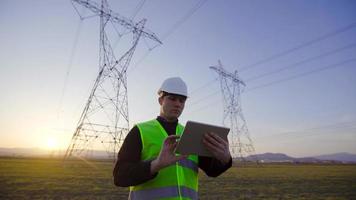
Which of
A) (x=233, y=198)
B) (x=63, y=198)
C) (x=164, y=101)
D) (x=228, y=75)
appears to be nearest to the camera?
(x=164, y=101)

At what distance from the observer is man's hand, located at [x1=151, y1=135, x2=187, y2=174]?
7.32 feet

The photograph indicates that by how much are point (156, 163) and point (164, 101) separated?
Result: 2.22ft

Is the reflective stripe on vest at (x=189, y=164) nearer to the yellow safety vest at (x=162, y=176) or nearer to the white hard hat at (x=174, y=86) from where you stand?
the yellow safety vest at (x=162, y=176)

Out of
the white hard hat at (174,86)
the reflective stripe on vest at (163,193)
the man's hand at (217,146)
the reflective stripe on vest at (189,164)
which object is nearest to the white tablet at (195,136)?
the man's hand at (217,146)

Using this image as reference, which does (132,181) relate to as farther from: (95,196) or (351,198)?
(351,198)

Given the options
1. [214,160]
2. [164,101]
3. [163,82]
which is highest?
[163,82]

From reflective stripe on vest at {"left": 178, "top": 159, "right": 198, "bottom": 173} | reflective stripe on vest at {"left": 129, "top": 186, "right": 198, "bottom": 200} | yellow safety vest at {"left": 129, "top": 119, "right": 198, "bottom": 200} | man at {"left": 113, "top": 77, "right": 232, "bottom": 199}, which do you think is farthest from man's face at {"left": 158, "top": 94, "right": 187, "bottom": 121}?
reflective stripe on vest at {"left": 129, "top": 186, "right": 198, "bottom": 200}

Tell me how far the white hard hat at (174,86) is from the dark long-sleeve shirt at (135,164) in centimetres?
26

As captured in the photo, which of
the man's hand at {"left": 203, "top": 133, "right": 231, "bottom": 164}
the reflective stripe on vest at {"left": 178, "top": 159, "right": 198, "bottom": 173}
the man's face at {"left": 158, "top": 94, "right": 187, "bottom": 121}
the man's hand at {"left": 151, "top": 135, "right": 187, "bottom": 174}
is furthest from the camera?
the man's face at {"left": 158, "top": 94, "right": 187, "bottom": 121}

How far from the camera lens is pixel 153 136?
258cm

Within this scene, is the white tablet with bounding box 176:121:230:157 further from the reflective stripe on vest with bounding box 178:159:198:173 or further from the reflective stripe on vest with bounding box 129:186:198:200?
the reflective stripe on vest with bounding box 129:186:198:200

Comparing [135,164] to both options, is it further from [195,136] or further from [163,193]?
[195,136]

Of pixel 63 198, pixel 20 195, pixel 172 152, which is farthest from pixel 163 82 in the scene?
pixel 20 195

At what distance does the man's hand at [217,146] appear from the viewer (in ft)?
7.80
